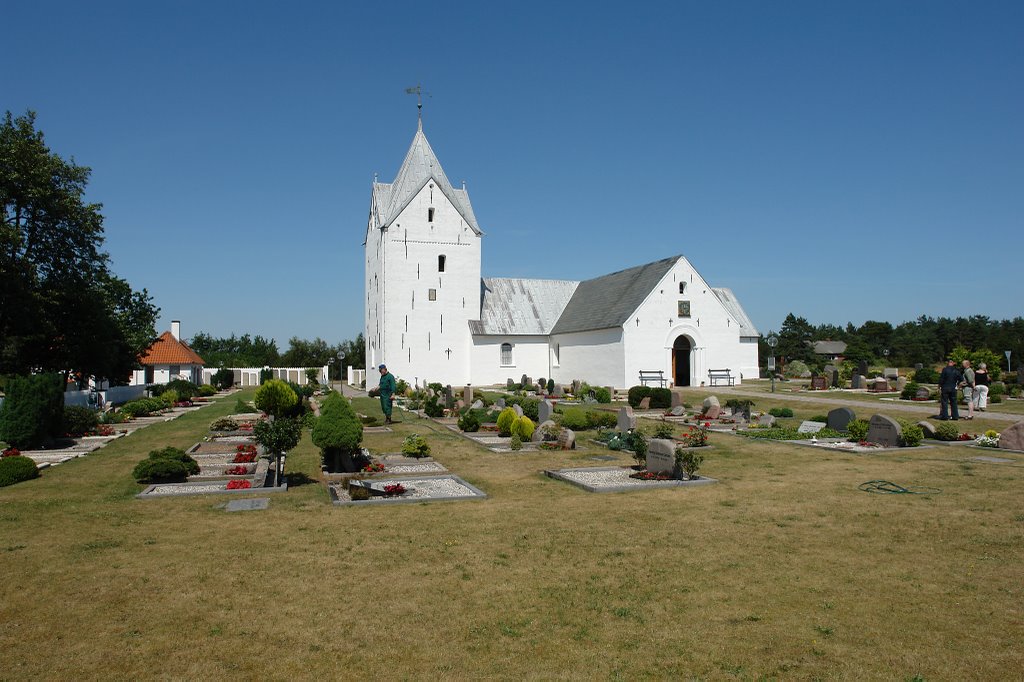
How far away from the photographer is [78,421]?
1947cm

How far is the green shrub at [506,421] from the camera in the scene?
19.0 metres

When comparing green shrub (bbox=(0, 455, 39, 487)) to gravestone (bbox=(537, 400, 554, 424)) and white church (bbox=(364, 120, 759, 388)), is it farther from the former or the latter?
white church (bbox=(364, 120, 759, 388))

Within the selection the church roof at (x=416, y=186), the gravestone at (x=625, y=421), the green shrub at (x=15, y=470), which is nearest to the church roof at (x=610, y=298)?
the church roof at (x=416, y=186)

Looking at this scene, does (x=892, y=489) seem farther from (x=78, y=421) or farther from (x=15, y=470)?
(x=78, y=421)

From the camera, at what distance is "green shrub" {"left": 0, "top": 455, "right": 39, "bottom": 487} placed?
12.0m

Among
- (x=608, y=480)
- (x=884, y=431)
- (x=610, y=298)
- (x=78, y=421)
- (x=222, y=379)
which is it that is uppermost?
(x=610, y=298)

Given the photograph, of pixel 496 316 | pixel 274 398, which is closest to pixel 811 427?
pixel 274 398

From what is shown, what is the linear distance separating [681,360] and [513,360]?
35.1ft

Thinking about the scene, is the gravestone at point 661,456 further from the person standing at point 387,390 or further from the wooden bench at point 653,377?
the wooden bench at point 653,377

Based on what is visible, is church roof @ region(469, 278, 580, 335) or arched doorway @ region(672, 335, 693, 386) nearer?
arched doorway @ region(672, 335, 693, 386)

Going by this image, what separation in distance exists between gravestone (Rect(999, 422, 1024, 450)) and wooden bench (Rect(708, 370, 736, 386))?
81.9ft

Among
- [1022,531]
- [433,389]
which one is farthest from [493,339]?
[1022,531]

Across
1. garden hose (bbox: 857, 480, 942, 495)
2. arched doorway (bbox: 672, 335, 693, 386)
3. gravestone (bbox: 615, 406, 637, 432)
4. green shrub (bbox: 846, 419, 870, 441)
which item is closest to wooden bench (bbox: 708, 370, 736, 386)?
arched doorway (bbox: 672, 335, 693, 386)

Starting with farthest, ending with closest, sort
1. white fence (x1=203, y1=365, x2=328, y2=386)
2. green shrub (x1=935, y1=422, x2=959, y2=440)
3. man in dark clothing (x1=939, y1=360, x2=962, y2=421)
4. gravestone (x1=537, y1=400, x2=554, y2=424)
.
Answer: white fence (x1=203, y1=365, x2=328, y2=386) → gravestone (x1=537, y1=400, x2=554, y2=424) → man in dark clothing (x1=939, y1=360, x2=962, y2=421) → green shrub (x1=935, y1=422, x2=959, y2=440)
